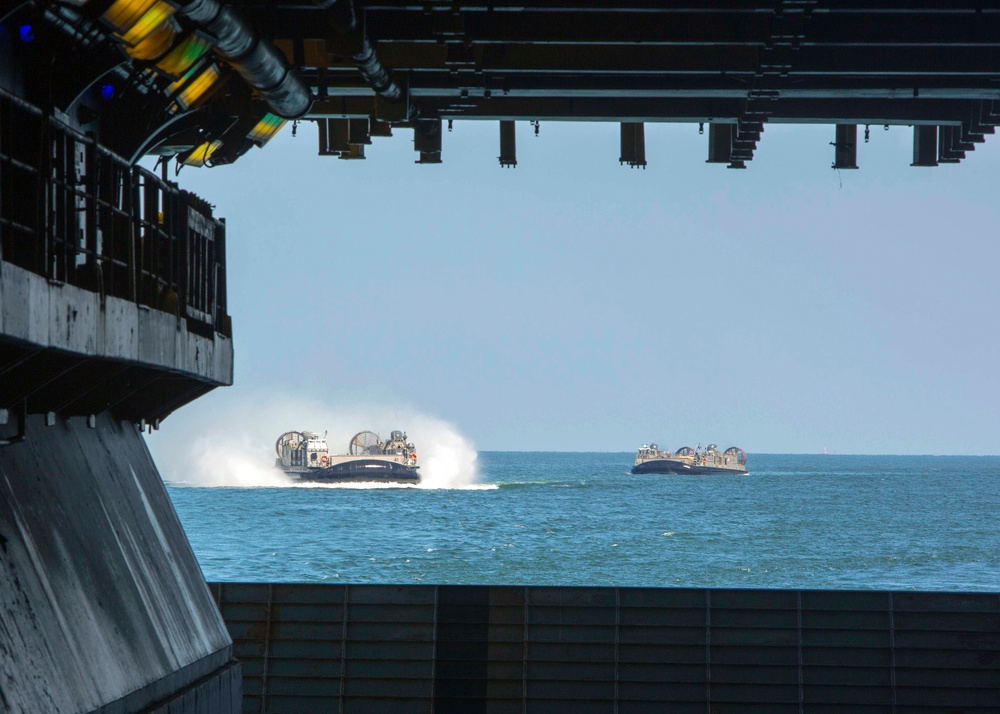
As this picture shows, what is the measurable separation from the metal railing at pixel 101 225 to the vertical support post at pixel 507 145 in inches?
164

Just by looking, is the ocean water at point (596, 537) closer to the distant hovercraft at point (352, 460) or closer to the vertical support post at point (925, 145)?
the distant hovercraft at point (352, 460)

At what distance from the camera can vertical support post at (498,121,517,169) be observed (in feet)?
53.4

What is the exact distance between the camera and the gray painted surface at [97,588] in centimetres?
841

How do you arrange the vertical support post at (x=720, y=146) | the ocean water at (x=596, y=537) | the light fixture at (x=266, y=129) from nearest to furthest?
1. the light fixture at (x=266, y=129)
2. the vertical support post at (x=720, y=146)
3. the ocean water at (x=596, y=537)

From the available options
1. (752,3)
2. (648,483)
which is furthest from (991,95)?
(648,483)

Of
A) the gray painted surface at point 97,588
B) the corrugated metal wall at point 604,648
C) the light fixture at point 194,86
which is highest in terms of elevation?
the light fixture at point 194,86

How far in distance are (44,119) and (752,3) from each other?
6.57 meters

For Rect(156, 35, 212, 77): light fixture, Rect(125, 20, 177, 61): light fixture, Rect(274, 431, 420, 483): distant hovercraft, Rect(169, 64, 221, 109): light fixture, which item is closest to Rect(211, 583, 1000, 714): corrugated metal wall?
Rect(169, 64, 221, 109): light fixture

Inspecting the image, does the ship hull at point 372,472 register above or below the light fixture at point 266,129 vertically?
below

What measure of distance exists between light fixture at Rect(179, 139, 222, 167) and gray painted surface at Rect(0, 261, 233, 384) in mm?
3070

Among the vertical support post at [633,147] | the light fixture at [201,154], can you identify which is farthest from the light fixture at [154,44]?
the vertical support post at [633,147]

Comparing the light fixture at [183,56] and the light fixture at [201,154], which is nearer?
the light fixture at [183,56]

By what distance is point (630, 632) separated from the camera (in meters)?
17.0

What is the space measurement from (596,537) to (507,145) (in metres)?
70.7
